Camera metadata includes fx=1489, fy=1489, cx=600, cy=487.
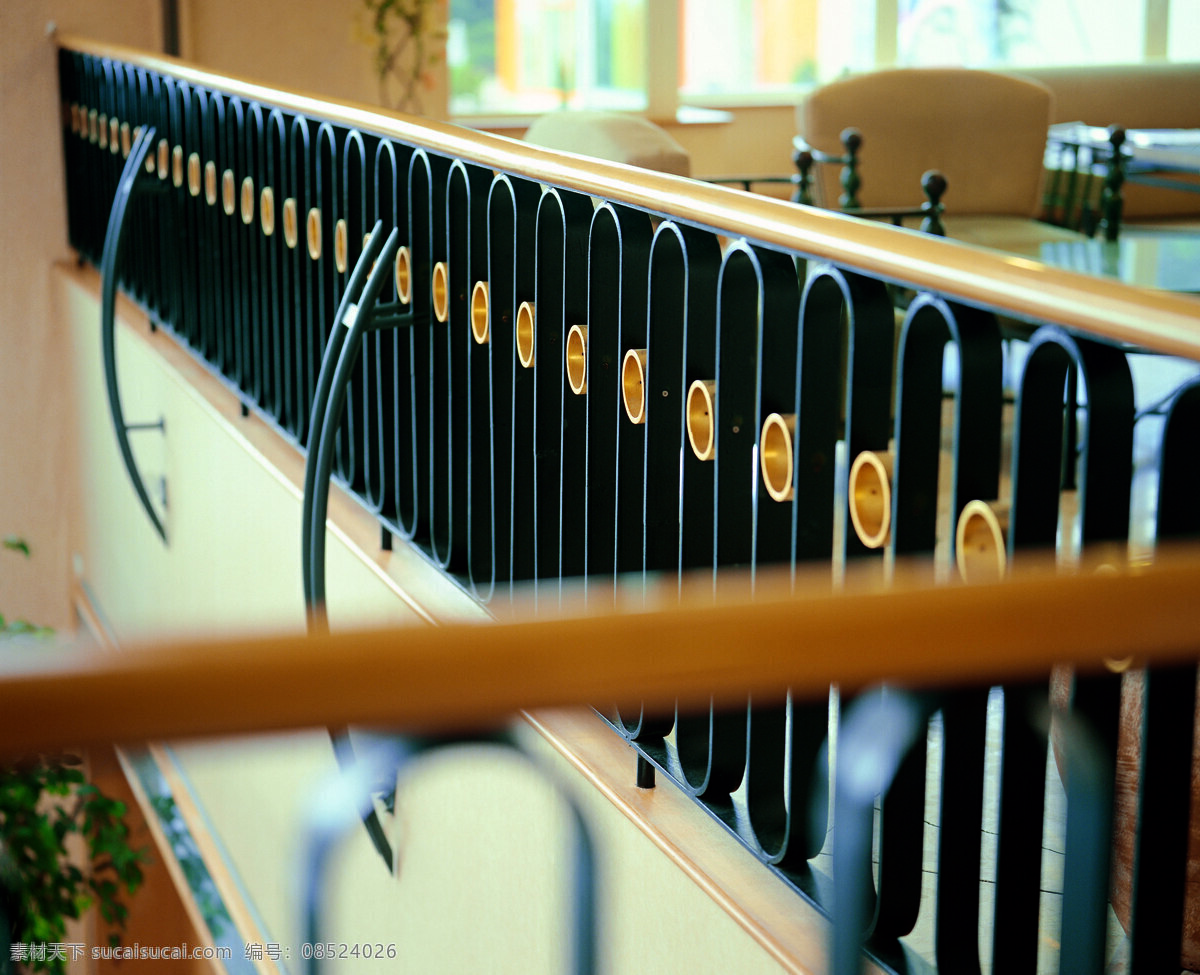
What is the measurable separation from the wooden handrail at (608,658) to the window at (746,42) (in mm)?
7840

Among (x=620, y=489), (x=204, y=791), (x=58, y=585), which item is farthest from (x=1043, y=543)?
(x=58, y=585)

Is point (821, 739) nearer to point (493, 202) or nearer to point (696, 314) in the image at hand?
point (696, 314)

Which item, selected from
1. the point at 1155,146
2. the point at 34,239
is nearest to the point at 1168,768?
the point at 1155,146

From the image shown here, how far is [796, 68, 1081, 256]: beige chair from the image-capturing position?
523cm

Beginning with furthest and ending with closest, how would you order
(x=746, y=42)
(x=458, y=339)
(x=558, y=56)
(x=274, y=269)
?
(x=746, y=42) < (x=558, y=56) < (x=274, y=269) < (x=458, y=339)

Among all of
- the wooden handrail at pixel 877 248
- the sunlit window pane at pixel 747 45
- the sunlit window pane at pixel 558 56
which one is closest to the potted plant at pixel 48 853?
the wooden handrail at pixel 877 248

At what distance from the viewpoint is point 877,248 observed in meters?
1.28

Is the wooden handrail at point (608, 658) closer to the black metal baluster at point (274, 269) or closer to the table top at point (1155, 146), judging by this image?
the black metal baluster at point (274, 269)

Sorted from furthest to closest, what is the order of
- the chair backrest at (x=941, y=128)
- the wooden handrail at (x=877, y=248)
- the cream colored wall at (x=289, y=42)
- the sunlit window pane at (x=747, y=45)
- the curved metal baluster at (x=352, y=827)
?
the sunlit window pane at (x=747, y=45) < the cream colored wall at (x=289, y=42) < the chair backrest at (x=941, y=128) < the wooden handrail at (x=877, y=248) < the curved metal baluster at (x=352, y=827)

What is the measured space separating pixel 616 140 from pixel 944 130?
2.17 metres

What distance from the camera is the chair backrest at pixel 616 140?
341 centimetres

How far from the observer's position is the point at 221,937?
4.53m

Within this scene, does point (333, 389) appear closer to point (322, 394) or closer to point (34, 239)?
point (322, 394)

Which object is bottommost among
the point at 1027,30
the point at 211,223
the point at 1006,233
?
the point at 1006,233
